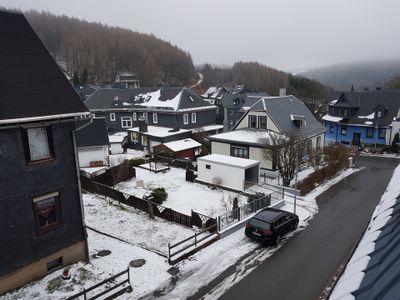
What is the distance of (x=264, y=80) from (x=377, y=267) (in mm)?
146900

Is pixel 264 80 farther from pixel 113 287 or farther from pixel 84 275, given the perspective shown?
pixel 113 287

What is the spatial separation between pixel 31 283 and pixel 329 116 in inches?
1876

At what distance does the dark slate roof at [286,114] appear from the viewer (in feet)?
105

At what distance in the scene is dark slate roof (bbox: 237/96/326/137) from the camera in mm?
32094

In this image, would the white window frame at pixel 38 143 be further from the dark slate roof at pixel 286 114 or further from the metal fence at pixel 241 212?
the dark slate roof at pixel 286 114

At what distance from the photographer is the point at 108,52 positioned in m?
138

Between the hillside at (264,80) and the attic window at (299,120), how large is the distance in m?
78.1

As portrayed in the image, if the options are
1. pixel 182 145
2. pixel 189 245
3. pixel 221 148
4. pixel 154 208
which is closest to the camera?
pixel 189 245

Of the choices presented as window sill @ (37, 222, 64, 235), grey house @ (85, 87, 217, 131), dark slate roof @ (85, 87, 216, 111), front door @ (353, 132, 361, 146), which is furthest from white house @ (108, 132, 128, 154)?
front door @ (353, 132, 361, 146)

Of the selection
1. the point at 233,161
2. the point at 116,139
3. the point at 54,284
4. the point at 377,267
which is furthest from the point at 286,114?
the point at 377,267

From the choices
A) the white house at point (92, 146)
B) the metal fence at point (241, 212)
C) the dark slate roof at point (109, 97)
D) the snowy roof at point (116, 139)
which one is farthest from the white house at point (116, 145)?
the metal fence at point (241, 212)

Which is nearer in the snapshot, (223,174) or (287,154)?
(223,174)

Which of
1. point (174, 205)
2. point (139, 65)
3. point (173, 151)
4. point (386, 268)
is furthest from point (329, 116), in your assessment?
point (139, 65)

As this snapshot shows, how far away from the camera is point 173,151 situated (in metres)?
36.2
